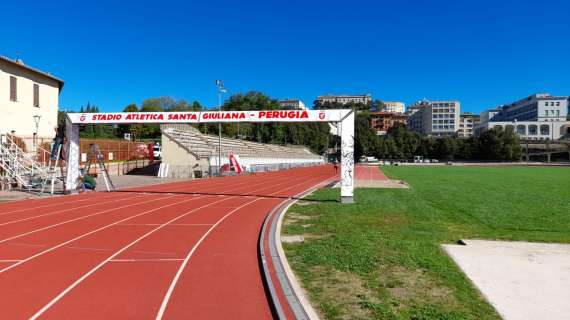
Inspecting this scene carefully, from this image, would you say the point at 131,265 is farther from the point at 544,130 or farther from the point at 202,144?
the point at 544,130

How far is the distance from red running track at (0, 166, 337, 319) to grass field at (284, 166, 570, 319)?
1068 millimetres

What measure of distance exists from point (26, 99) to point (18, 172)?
11633mm

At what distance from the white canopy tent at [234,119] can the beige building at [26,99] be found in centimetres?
1038

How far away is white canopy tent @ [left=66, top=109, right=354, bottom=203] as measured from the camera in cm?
1745

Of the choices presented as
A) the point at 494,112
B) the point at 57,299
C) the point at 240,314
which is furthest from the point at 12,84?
the point at 494,112

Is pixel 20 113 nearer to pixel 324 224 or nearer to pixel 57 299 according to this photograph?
pixel 324 224

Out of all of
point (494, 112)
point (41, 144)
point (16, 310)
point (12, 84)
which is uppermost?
point (494, 112)

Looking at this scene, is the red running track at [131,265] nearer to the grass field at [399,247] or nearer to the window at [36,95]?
the grass field at [399,247]

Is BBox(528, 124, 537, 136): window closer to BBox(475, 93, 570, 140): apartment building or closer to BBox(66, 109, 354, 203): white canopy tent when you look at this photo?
BBox(475, 93, 570, 140): apartment building

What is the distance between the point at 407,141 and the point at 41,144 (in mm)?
112813

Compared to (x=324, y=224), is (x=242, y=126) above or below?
above

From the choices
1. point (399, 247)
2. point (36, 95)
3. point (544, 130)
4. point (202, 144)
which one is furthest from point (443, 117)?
point (399, 247)

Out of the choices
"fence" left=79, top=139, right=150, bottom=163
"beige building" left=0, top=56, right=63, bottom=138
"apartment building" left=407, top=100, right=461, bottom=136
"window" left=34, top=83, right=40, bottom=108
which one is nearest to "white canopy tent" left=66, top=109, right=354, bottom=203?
"beige building" left=0, top=56, right=63, bottom=138

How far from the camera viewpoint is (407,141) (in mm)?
129750
